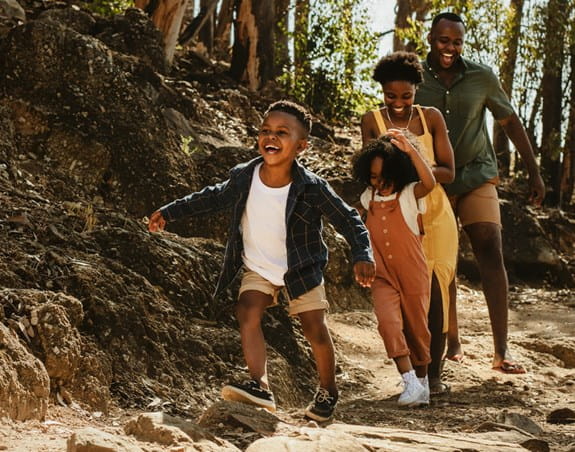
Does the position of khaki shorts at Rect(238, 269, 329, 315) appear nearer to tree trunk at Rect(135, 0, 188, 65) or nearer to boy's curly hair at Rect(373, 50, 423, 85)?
boy's curly hair at Rect(373, 50, 423, 85)

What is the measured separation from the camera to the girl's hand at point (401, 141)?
6.27 metres

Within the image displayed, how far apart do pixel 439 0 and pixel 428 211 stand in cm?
965


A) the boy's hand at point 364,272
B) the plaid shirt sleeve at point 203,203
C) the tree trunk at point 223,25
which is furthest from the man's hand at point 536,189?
the tree trunk at point 223,25

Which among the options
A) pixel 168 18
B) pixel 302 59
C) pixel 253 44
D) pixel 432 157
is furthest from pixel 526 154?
pixel 253 44

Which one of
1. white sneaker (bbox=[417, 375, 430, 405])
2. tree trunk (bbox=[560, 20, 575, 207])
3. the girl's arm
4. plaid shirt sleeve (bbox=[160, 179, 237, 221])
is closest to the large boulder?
plaid shirt sleeve (bbox=[160, 179, 237, 221])

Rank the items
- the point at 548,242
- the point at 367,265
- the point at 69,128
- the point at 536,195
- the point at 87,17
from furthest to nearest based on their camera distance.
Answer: the point at 548,242
the point at 87,17
the point at 69,128
the point at 536,195
the point at 367,265

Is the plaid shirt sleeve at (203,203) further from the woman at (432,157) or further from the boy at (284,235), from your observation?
the woman at (432,157)

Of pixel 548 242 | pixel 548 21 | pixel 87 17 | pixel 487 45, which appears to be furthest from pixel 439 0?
pixel 87 17

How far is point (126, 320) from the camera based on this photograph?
5.55 meters

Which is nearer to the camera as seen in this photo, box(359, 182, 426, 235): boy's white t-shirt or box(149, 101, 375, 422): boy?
box(149, 101, 375, 422): boy

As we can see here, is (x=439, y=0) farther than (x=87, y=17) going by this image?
Yes

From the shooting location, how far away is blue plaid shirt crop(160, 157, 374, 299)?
207 inches

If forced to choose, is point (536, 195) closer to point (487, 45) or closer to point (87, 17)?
point (87, 17)

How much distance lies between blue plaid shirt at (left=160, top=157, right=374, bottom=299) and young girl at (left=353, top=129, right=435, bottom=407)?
3.39 ft
